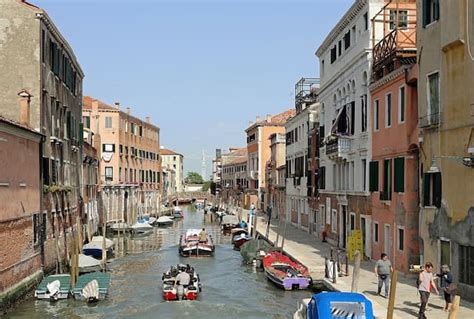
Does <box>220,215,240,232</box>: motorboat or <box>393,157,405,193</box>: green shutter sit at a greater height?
<box>393,157,405,193</box>: green shutter

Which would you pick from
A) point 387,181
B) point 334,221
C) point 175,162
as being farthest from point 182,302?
point 175,162

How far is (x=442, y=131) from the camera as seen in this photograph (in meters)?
17.3

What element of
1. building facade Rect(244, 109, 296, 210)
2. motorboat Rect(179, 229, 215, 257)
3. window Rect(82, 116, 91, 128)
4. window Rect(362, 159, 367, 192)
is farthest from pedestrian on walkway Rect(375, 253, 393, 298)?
building facade Rect(244, 109, 296, 210)

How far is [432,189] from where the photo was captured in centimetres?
1809

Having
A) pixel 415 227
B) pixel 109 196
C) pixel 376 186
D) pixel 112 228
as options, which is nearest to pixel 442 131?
pixel 415 227

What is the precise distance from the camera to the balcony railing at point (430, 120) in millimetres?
17422

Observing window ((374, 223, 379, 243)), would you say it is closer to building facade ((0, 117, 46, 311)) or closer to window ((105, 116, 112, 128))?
building facade ((0, 117, 46, 311))

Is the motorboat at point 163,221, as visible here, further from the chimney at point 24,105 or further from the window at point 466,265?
the window at point 466,265

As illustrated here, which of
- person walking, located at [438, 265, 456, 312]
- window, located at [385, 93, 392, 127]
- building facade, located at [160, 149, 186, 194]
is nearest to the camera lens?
person walking, located at [438, 265, 456, 312]

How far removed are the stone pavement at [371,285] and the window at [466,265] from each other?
22.7 inches

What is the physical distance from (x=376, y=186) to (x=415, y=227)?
11.2 feet

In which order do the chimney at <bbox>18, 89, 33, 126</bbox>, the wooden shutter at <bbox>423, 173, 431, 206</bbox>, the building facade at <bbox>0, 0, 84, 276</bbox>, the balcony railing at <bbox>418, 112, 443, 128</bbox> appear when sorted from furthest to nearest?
1. the building facade at <bbox>0, 0, 84, 276</bbox>
2. the chimney at <bbox>18, 89, 33, 126</bbox>
3. the wooden shutter at <bbox>423, 173, 431, 206</bbox>
4. the balcony railing at <bbox>418, 112, 443, 128</bbox>

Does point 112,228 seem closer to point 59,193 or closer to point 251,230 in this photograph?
point 251,230

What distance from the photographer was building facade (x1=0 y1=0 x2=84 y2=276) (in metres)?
24.4
